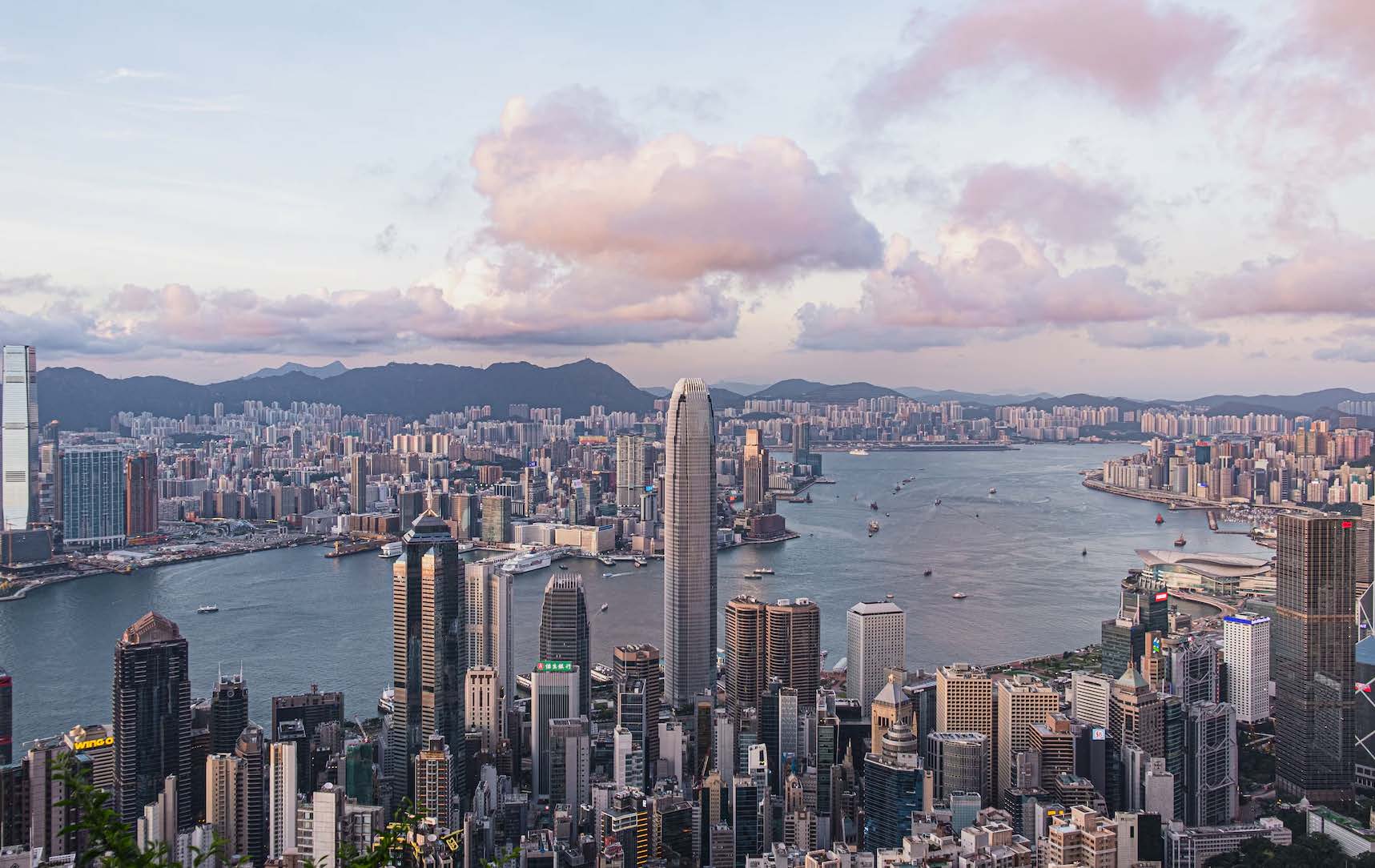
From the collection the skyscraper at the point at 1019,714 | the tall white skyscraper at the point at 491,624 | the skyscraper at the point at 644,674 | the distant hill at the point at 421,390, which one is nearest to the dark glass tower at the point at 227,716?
the tall white skyscraper at the point at 491,624

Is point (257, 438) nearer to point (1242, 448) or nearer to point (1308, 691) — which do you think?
point (1242, 448)

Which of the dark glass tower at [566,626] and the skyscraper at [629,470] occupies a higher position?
the skyscraper at [629,470]

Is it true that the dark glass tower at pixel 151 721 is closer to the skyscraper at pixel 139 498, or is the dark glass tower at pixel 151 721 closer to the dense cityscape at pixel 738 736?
the dense cityscape at pixel 738 736

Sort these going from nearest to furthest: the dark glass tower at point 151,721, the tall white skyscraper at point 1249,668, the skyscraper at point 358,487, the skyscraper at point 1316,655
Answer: the dark glass tower at point 151,721 < the skyscraper at point 1316,655 < the tall white skyscraper at point 1249,668 < the skyscraper at point 358,487

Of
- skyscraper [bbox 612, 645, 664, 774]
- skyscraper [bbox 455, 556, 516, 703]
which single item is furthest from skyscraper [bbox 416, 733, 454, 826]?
Answer: skyscraper [bbox 455, 556, 516, 703]

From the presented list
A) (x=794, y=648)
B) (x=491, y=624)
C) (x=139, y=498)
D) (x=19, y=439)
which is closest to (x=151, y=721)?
(x=491, y=624)

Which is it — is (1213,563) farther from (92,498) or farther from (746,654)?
(92,498)
